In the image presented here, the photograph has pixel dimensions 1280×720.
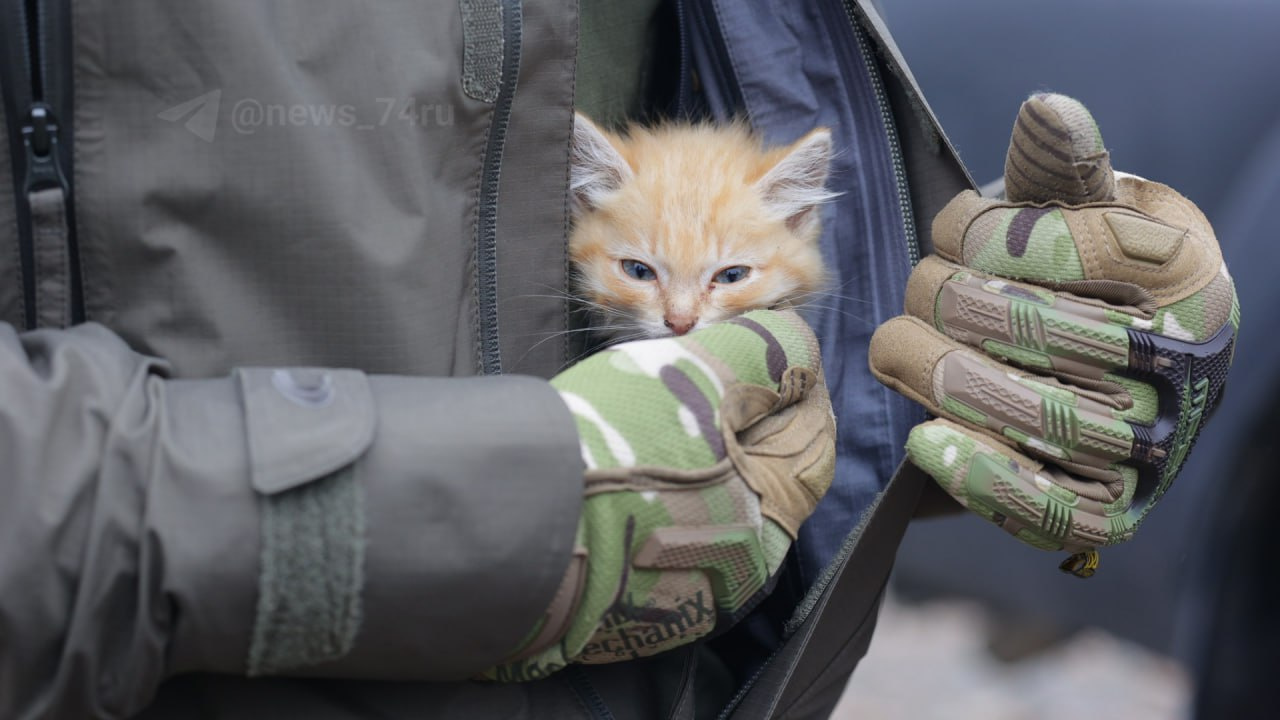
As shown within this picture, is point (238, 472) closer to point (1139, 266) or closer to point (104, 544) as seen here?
point (104, 544)

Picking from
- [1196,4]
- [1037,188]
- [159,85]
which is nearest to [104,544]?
[159,85]

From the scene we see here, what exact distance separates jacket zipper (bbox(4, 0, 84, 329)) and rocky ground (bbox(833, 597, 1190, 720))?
59.3 inches

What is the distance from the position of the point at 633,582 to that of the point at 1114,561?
40.3 inches

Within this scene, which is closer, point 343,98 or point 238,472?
Answer: point 238,472

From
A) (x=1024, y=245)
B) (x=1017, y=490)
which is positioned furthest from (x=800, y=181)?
(x=1017, y=490)

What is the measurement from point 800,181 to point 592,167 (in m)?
0.31

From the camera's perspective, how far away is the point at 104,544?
0.63 metres

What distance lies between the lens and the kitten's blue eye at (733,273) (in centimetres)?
147

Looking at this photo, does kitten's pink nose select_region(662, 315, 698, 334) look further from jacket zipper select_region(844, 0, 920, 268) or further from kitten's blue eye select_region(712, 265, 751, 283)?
jacket zipper select_region(844, 0, 920, 268)

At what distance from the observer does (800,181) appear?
1371mm

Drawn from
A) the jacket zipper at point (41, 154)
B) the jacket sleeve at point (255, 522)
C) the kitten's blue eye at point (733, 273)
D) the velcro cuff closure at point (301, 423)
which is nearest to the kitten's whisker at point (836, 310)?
the kitten's blue eye at point (733, 273)

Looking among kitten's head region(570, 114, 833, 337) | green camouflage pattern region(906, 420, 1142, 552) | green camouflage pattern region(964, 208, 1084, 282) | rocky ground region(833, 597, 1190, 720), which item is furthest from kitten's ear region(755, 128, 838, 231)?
rocky ground region(833, 597, 1190, 720)

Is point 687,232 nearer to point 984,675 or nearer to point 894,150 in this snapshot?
point 894,150

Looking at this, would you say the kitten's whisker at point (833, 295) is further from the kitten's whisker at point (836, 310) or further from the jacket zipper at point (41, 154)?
the jacket zipper at point (41, 154)
